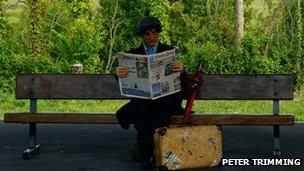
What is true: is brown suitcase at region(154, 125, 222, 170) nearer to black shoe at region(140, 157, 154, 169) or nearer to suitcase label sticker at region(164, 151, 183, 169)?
suitcase label sticker at region(164, 151, 183, 169)

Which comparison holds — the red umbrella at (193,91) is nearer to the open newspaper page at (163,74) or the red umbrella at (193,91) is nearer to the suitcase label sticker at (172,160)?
the open newspaper page at (163,74)

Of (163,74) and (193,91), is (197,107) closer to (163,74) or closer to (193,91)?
(193,91)

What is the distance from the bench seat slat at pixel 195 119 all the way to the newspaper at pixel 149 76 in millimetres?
350

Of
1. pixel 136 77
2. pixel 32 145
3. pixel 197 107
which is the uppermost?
pixel 136 77

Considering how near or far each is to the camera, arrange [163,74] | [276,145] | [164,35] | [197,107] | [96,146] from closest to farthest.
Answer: [163,74] < [276,145] < [96,146] < [197,107] < [164,35]

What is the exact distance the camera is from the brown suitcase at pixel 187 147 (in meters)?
5.83

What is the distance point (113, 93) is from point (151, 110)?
795 millimetres

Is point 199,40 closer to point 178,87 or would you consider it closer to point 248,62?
point 248,62

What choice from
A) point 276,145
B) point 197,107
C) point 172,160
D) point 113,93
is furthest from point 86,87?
point 197,107

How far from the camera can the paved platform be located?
6.25m

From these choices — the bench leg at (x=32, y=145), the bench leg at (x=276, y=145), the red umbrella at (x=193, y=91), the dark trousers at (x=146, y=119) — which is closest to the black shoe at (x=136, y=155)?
the dark trousers at (x=146, y=119)

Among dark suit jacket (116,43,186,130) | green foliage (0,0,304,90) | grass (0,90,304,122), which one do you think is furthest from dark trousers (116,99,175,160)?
green foliage (0,0,304,90)

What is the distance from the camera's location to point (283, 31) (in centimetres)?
2869

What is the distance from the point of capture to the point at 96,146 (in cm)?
732
